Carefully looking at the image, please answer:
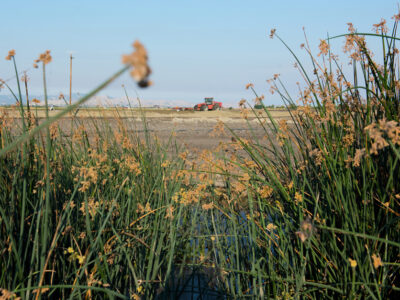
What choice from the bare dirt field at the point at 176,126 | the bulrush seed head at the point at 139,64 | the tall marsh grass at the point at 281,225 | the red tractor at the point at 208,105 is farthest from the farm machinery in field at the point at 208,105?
the bulrush seed head at the point at 139,64

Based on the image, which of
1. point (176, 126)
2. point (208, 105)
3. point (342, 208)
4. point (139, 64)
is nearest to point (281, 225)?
point (342, 208)

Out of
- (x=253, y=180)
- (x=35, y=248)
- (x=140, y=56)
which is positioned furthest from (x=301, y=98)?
(x=140, y=56)

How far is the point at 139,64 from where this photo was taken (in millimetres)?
432

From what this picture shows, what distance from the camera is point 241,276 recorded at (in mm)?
2184

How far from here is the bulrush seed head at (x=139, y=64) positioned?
42 centimetres

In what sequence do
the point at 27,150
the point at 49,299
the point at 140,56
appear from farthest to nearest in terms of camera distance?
the point at 27,150
the point at 49,299
the point at 140,56

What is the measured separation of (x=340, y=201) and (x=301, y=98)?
78cm

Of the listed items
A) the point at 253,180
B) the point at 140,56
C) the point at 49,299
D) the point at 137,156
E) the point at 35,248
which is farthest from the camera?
the point at 137,156

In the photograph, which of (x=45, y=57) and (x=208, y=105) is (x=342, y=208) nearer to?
(x=45, y=57)

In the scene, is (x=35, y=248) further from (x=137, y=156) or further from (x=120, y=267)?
(x=137, y=156)

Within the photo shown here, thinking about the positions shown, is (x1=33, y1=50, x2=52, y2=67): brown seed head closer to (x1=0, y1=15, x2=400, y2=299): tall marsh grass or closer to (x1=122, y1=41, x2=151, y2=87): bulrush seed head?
(x1=0, y1=15, x2=400, y2=299): tall marsh grass

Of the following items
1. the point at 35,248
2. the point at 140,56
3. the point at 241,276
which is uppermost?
the point at 140,56

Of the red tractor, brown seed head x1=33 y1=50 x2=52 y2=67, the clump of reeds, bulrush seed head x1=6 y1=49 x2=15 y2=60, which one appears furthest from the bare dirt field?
the red tractor

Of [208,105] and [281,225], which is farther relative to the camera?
[208,105]
